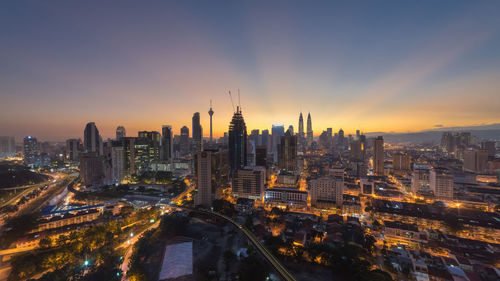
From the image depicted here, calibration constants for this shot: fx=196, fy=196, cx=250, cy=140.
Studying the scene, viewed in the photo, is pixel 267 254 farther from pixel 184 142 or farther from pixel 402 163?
pixel 184 142

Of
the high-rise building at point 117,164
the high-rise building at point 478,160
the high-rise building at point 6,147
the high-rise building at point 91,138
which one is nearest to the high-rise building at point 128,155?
the high-rise building at point 117,164

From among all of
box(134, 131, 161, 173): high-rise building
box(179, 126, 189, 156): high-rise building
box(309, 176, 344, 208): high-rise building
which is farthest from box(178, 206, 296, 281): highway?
box(179, 126, 189, 156): high-rise building

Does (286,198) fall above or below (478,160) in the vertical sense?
below

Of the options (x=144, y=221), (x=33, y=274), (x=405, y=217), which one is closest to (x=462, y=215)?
(x=405, y=217)

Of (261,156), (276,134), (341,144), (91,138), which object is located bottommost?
(341,144)

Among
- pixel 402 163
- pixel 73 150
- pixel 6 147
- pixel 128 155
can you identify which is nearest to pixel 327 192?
pixel 402 163

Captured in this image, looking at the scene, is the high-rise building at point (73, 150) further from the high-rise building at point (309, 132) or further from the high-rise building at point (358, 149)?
the high-rise building at point (309, 132)
